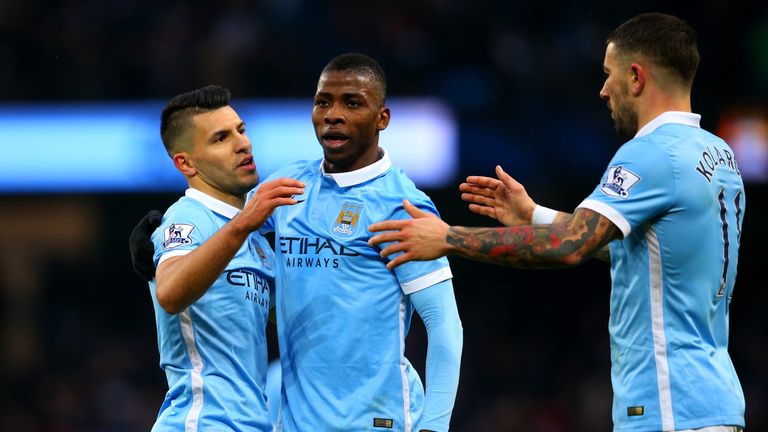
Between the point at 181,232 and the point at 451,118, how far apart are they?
7750 mm

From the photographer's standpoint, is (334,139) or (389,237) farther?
(334,139)

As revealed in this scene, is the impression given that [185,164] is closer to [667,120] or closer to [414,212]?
[414,212]

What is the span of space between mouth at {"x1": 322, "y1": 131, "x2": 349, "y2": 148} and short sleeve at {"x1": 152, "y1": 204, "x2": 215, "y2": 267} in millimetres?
579

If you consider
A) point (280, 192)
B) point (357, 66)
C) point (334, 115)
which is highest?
point (357, 66)

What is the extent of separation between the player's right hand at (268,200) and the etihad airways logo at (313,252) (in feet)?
1.43

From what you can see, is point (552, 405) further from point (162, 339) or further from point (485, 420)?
point (162, 339)

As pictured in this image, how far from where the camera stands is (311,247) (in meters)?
4.67

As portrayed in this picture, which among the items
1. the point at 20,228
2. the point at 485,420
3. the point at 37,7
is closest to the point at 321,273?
the point at 485,420

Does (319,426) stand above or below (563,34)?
below

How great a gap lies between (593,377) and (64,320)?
675 cm

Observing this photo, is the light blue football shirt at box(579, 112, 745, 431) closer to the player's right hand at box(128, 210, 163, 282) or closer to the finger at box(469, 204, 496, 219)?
the finger at box(469, 204, 496, 219)

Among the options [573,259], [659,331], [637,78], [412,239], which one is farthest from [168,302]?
[637,78]

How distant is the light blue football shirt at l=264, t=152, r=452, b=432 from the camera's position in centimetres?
455

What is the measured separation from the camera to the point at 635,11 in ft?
41.9
